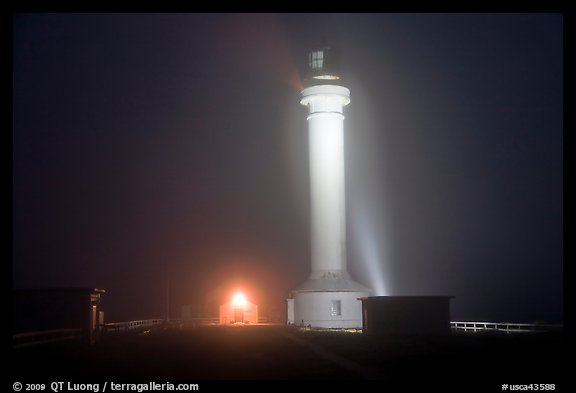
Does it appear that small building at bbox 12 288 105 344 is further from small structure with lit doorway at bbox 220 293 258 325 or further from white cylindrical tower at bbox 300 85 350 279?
small structure with lit doorway at bbox 220 293 258 325

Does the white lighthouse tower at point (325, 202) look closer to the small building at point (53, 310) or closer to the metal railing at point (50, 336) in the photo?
the small building at point (53, 310)

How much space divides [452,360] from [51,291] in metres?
21.4

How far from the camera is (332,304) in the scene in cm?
5709

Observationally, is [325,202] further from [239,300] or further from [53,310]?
[53,310]

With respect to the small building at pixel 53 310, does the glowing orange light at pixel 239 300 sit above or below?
below

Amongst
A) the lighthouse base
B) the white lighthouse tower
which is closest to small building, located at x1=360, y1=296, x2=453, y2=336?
the lighthouse base

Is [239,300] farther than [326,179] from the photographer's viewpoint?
Yes

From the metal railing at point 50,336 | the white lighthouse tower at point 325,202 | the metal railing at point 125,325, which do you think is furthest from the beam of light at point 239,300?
the metal railing at point 50,336

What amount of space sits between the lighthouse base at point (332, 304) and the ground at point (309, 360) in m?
16.5

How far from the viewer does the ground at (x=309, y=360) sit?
77.7 ft

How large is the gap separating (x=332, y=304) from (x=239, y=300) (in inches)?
728

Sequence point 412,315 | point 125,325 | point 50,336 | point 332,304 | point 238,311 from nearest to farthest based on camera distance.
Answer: point 50,336
point 412,315
point 125,325
point 332,304
point 238,311

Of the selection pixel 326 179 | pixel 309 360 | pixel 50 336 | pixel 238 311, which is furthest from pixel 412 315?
pixel 238 311

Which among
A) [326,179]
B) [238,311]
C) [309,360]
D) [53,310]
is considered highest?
[326,179]
